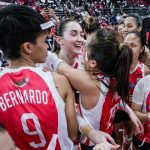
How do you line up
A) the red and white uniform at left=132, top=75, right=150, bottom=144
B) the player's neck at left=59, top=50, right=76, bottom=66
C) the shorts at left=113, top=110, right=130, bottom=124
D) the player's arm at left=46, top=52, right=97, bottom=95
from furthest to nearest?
1. the shorts at left=113, top=110, right=130, bottom=124
2. the player's neck at left=59, top=50, right=76, bottom=66
3. the red and white uniform at left=132, top=75, right=150, bottom=144
4. the player's arm at left=46, top=52, right=97, bottom=95

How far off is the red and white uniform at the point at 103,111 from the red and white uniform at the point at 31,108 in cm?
41

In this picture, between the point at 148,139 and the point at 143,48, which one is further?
the point at 143,48

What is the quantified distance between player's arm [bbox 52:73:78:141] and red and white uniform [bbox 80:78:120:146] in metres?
0.30

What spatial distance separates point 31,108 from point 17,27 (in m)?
0.39

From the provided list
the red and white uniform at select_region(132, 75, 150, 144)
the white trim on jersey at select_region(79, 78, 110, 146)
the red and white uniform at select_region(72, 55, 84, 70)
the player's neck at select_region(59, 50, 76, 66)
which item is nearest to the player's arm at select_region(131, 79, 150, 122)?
the red and white uniform at select_region(132, 75, 150, 144)

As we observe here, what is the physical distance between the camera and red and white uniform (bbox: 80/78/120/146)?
1941 millimetres

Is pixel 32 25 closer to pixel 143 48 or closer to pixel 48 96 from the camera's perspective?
pixel 48 96

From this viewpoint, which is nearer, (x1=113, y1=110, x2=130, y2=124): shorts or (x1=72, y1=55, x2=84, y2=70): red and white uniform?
(x1=72, y1=55, x2=84, y2=70): red and white uniform

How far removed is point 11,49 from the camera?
5.22ft

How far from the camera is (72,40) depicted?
3.14m

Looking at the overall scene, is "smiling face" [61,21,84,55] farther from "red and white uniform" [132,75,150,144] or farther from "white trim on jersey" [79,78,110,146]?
"white trim on jersey" [79,78,110,146]

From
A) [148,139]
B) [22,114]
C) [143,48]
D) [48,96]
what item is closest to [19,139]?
[22,114]

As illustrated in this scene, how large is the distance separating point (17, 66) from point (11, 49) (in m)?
0.09

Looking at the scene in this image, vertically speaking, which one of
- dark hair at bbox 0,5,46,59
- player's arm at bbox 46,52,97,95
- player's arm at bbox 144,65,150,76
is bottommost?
player's arm at bbox 144,65,150,76
